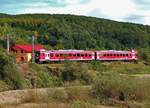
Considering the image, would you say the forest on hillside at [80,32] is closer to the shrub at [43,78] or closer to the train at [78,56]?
the train at [78,56]

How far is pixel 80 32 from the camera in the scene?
12175 cm

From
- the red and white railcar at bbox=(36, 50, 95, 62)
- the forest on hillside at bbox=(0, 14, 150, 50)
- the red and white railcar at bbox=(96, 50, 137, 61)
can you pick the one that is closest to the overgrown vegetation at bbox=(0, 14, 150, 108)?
the forest on hillside at bbox=(0, 14, 150, 50)

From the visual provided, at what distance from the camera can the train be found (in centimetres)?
5978

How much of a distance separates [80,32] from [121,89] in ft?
322

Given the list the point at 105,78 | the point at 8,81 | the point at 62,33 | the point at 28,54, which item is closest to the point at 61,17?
the point at 62,33

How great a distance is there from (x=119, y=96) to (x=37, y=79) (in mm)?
26884

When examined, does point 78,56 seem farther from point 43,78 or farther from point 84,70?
point 43,78

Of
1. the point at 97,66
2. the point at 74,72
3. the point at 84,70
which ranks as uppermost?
the point at 97,66

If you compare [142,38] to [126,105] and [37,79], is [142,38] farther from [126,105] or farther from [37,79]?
[126,105]

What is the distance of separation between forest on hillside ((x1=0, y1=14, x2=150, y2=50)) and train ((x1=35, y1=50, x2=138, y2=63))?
97.9 ft

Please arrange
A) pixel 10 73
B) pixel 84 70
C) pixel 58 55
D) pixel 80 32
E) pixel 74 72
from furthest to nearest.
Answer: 1. pixel 80 32
2. pixel 58 55
3. pixel 84 70
4. pixel 74 72
5. pixel 10 73

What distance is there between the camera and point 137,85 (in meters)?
23.5

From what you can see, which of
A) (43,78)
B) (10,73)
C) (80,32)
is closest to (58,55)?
(43,78)

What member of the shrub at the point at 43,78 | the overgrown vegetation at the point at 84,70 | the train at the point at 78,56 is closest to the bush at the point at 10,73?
the overgrown vegetation at the point at 84,70
